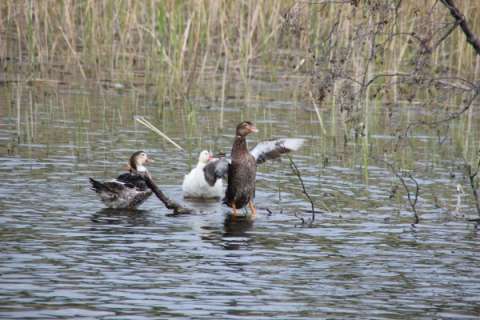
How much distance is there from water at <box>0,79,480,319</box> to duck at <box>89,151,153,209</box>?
14 cm

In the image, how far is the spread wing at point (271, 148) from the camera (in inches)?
459

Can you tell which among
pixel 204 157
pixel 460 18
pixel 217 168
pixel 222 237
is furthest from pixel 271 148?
pixel 460 18

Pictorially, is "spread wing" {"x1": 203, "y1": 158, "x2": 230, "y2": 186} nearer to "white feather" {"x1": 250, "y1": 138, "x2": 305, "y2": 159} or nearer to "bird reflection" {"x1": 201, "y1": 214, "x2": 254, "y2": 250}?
"white feather" {"x1": 250, "y1": 138, "x2": 305, "y2": 159}

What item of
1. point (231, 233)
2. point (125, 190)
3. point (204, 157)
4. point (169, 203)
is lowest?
point (231, 233)

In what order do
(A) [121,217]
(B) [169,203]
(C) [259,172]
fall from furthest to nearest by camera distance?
(C) [259,172] < (B) [169,203] < (A) [121,217]

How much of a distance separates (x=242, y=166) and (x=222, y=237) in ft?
6.46

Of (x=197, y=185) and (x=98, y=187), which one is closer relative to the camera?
(x=98, y=187)

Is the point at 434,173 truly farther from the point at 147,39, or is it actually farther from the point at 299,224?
the point at 147,39

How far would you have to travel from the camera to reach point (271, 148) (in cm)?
1180

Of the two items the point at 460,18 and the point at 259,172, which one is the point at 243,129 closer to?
the point at 259,172

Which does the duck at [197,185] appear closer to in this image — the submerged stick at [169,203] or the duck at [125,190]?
the duck at [125,190]

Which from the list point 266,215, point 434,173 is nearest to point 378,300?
point 266,215

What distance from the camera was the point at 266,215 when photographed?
1062cm

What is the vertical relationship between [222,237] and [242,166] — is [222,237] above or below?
below
